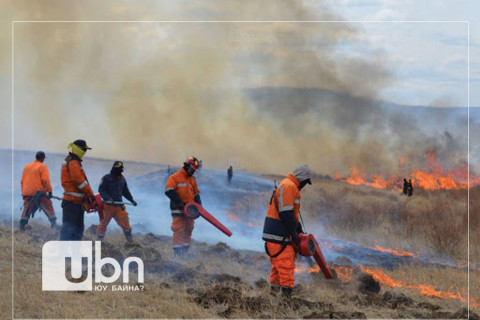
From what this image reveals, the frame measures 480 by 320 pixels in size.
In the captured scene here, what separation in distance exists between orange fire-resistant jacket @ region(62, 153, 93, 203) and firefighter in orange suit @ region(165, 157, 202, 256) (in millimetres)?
1669

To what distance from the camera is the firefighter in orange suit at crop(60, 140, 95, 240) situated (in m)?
10.8

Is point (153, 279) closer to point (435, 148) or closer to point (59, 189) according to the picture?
point (59, 189)

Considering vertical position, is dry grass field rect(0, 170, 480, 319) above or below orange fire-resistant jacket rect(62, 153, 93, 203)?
below

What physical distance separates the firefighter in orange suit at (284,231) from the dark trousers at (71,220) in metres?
4.00

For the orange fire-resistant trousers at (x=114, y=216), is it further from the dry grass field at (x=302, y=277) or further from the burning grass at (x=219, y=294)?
the burning grass at (x=219, y=294)

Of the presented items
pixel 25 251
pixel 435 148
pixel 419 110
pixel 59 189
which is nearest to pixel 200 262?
pixel 25 251

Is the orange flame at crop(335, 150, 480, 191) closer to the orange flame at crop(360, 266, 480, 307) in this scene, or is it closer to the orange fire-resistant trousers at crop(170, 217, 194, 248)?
the orange flame at crop(360, 266, 480, 307)

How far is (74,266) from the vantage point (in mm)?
10859

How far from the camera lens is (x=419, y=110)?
32.1 m

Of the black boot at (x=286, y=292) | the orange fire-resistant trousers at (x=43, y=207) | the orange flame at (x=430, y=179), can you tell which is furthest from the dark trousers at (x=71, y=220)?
the orange flame at (x=430, y=179)

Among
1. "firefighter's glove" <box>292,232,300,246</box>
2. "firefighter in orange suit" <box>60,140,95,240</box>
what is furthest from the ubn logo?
"firefighter's glove" <box>292,232,300,246</box>

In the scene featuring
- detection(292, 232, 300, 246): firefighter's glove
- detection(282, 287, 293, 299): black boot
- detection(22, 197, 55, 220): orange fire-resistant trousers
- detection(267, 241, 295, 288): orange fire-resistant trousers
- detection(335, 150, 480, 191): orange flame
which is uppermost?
detection(335, 150, 480, 191): orange flame

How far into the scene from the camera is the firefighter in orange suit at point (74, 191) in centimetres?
1084

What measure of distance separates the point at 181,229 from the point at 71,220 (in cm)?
211
